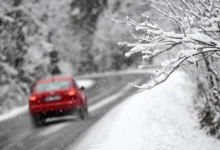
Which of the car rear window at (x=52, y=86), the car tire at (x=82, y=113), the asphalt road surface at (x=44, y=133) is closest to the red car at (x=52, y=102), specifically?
the car rear window at (x=52, y=86)

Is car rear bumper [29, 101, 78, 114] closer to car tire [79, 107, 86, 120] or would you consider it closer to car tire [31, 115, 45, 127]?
car tire [31, 115, 45, 127]

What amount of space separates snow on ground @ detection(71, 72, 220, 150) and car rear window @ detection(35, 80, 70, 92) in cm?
172

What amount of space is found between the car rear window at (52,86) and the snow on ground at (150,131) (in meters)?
1.72

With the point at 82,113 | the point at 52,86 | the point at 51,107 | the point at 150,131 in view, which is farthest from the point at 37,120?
the point at 150,131

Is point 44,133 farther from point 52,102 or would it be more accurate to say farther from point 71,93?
point 71,93

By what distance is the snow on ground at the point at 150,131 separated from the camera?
901cm

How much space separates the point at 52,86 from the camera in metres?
13.2

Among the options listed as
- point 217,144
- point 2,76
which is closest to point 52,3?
point 2,76

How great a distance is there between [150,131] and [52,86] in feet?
13.7

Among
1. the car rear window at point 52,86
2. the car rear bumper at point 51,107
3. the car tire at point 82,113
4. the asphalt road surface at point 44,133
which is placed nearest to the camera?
the asphalt road surface at point 44,133

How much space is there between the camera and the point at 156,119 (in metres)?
12.7

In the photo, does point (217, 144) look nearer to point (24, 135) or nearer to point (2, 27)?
point (24, 135)

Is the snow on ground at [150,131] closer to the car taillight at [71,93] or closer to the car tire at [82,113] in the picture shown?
the car tire at [82,113]

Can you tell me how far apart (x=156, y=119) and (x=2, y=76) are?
12.1 metres
